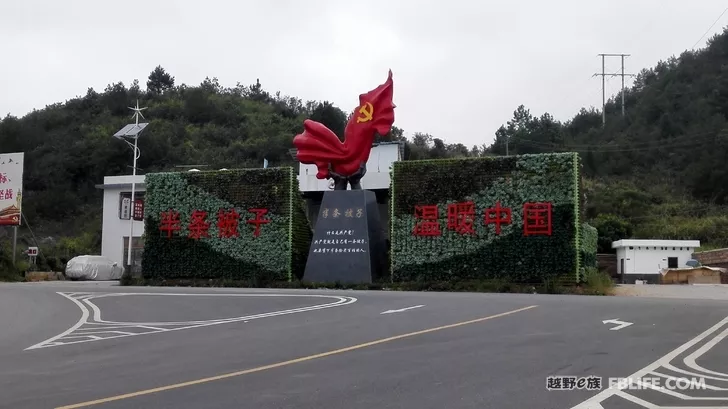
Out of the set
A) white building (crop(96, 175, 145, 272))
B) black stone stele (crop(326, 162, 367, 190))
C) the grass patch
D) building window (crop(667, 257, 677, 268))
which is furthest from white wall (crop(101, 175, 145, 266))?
building window (crop(667, 257, 677, 268))

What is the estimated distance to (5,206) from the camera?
3002cm

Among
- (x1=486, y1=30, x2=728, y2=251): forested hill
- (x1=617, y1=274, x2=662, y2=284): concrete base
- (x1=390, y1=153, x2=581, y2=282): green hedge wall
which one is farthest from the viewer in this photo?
(x1=486, y1=30, x2=728, y2=251): forested hill

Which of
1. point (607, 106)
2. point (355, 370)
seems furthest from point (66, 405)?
point (607, 106)

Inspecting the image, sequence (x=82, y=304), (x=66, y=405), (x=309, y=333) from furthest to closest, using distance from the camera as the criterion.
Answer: (x=82, y=304) < (x=309, y=333) < (x=66, y=405)

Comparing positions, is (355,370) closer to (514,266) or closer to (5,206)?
(514,266)

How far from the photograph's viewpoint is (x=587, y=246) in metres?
22.1

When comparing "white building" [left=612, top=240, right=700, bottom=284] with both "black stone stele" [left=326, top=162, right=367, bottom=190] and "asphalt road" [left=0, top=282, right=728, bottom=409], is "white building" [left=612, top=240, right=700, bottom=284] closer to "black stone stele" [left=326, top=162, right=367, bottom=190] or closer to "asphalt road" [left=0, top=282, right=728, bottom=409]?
"black stone stele" [left=326, top=162, right=367, bottom=190]

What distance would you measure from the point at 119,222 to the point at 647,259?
2893 cm

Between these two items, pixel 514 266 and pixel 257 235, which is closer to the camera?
pixel 514 266

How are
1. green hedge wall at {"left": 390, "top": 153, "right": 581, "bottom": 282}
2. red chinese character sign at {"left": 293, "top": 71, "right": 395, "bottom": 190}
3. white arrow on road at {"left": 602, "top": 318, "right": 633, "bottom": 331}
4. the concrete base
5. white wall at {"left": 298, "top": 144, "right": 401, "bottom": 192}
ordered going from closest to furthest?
white arrow on road at {"left": 602, "top": 318, "right": 633, "bottom": 331}, green hedge wall at {"left": 390, "top": 153, "right": 581, "bottom": 282}, red chinese character sign at {"left": 293, "top": 71, "right": 395, "bottom": 190}, the concrete base, white wall at {"left": 298, "top": 144, "right": 401, "bottom": 192}

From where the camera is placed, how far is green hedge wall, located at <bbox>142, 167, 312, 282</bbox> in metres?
23.8

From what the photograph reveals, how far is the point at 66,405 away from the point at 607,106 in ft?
235

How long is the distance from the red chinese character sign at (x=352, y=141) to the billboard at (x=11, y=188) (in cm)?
1403

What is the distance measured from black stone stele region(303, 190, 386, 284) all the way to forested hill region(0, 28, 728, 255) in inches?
885
